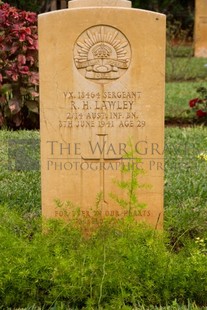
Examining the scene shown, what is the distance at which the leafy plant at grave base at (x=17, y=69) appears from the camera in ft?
29.0

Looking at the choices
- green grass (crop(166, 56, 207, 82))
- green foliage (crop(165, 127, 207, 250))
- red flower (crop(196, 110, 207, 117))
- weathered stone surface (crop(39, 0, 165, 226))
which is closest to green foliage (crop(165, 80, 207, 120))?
red flower (crop(196, 110, 207, 117))

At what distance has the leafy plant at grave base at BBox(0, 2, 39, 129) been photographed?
8852 millimetres

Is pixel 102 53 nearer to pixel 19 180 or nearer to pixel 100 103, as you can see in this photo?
pixel 100 103

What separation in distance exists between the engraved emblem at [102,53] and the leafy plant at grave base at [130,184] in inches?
19.6

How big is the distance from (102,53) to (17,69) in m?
4.45

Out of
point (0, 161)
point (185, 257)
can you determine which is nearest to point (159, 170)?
point (185, 257)

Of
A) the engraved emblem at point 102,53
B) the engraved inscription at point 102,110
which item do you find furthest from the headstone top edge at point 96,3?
the engraved inscription at point 102,110

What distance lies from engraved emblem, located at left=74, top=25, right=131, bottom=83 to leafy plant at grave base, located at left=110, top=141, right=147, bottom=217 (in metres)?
0.50

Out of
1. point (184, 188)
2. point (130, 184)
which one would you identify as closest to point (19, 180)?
point (184, 188)

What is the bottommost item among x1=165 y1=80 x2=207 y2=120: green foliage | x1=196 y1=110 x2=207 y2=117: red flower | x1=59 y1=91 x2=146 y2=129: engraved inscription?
x1=165 y1=80 x2=207 y2=120: green foliage

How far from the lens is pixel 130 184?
4.53 meters

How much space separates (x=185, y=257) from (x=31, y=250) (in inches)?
39.6

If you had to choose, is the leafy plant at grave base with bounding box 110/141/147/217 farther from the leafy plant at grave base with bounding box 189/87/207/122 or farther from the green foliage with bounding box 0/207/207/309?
the leafy plant at grave base with bounding box 189/87/207/122

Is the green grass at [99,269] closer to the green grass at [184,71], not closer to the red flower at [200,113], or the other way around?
the red flower at [200,113]
